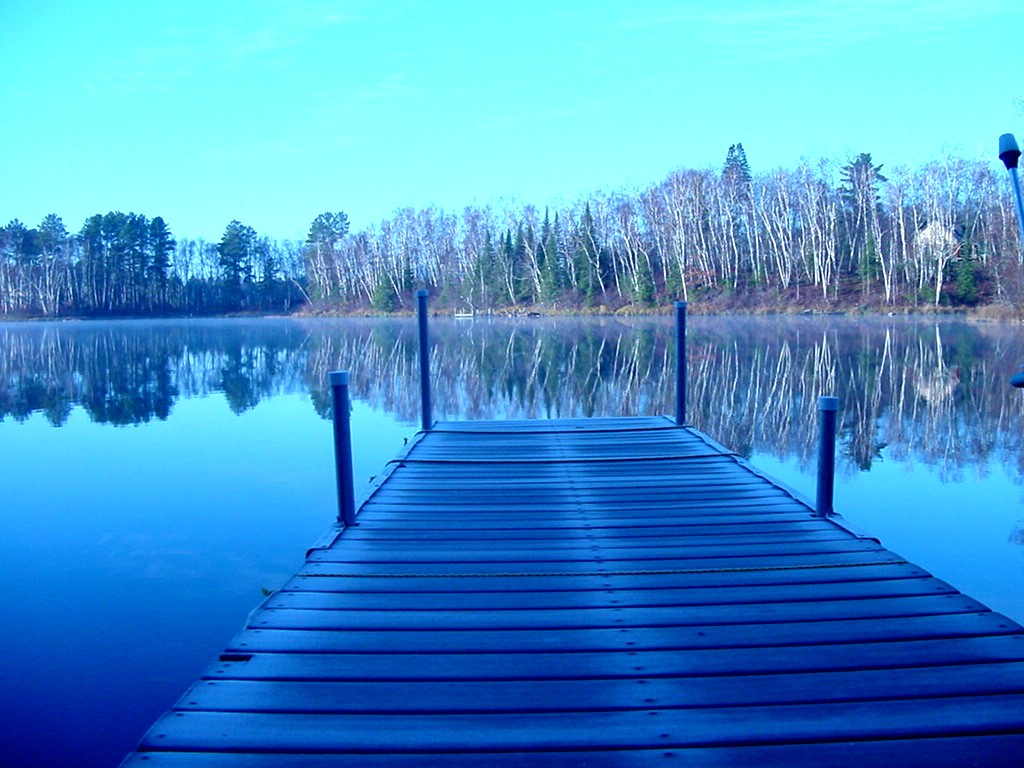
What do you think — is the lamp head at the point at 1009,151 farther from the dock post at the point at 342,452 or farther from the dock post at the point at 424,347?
the dock post at the point at 424,347

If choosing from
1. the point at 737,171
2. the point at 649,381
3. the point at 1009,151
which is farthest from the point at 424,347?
the point at 737,171

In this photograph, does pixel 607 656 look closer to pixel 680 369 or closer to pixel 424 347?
pixel 424 347

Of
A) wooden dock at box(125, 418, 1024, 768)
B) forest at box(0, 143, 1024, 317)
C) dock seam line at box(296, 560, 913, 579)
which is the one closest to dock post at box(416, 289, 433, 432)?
wooden dock at box(125, 418, 1024, 768)

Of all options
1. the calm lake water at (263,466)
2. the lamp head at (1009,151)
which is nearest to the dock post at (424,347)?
the calm lake water at (263,466)

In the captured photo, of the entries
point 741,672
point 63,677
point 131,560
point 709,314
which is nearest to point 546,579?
point 741,672

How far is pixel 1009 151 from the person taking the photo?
204cm

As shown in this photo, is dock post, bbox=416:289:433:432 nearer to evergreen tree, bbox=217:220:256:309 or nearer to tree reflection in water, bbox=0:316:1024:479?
tree reflection in water, bbox=0:316:1024:479

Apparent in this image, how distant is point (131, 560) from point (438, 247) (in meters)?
48.4

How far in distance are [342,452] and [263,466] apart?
4586 millimetres

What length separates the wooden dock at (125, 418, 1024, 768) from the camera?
73.3 inches

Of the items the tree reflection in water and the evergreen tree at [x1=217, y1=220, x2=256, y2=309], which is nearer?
the tree reflection in water

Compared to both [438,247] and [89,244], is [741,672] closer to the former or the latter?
[438,247]

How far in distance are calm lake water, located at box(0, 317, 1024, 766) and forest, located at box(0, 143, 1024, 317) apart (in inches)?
639

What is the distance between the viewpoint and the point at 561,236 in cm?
4619
